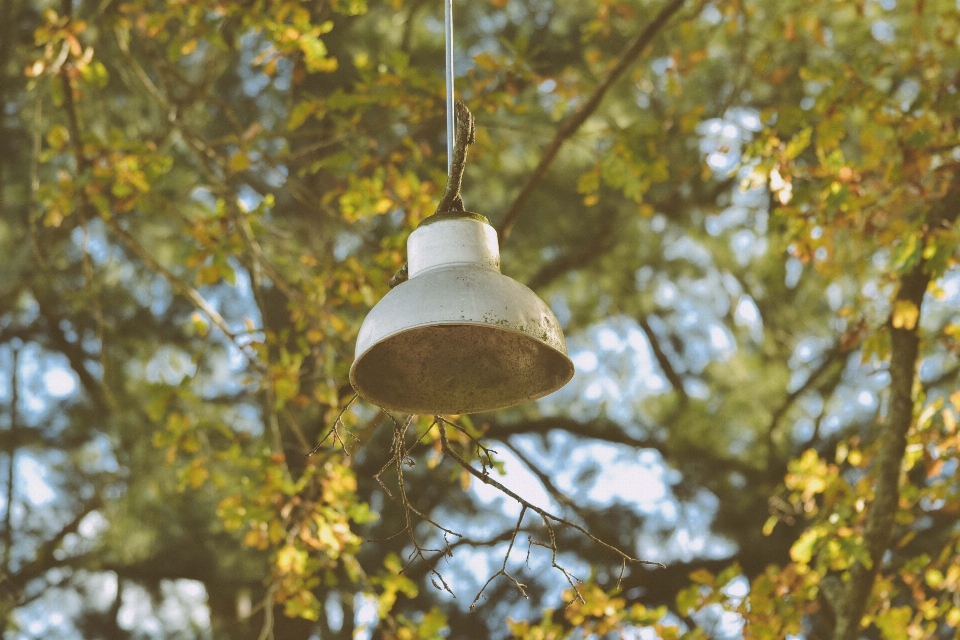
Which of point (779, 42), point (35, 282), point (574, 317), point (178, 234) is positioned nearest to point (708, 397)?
point (574, 317)

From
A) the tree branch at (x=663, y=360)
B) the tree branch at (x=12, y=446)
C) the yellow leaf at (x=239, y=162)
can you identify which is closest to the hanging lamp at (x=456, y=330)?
the yellow leaf at (x=239, y=162)

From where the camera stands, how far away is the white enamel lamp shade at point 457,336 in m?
1.42

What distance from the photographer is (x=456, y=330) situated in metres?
1.73

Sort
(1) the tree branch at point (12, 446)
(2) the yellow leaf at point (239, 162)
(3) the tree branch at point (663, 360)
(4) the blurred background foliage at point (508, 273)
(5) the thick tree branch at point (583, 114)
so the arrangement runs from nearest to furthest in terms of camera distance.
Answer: (5) the thick tree branch at point (583, 114), (2) the yellow leaf at point (239, 162), (4) the blurred background foliage at point (508, 273), (1) the tree branch at point (12, 446), (3) the tree branch at point (663, 360)

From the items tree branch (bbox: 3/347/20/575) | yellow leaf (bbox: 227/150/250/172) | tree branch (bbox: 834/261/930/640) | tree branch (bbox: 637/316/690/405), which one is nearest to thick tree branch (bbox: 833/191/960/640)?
tree branch (bbox: 834/261/930/640)

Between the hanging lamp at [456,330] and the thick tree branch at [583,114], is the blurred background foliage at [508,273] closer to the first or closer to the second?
the thick tree branch at [583,114]

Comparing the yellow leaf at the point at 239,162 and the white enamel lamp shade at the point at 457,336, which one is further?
the yellow leaf at the point at 239,162

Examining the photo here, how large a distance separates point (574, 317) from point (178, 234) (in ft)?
8.54

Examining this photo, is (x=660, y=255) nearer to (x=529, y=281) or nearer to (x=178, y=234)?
(x=529, y=281)

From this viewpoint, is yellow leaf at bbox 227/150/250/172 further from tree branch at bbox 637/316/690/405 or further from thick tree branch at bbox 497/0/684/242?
tree branch at bbox 637/316/690/405

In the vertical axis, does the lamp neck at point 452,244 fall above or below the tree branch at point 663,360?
below

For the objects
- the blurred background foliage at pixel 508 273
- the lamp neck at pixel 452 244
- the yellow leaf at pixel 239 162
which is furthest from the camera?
the blurred background foliage at pixel 508 273

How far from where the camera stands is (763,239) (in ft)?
A: 22.0

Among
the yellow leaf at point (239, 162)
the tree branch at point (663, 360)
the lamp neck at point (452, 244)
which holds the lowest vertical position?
the lamp neck at point (452, 244)
